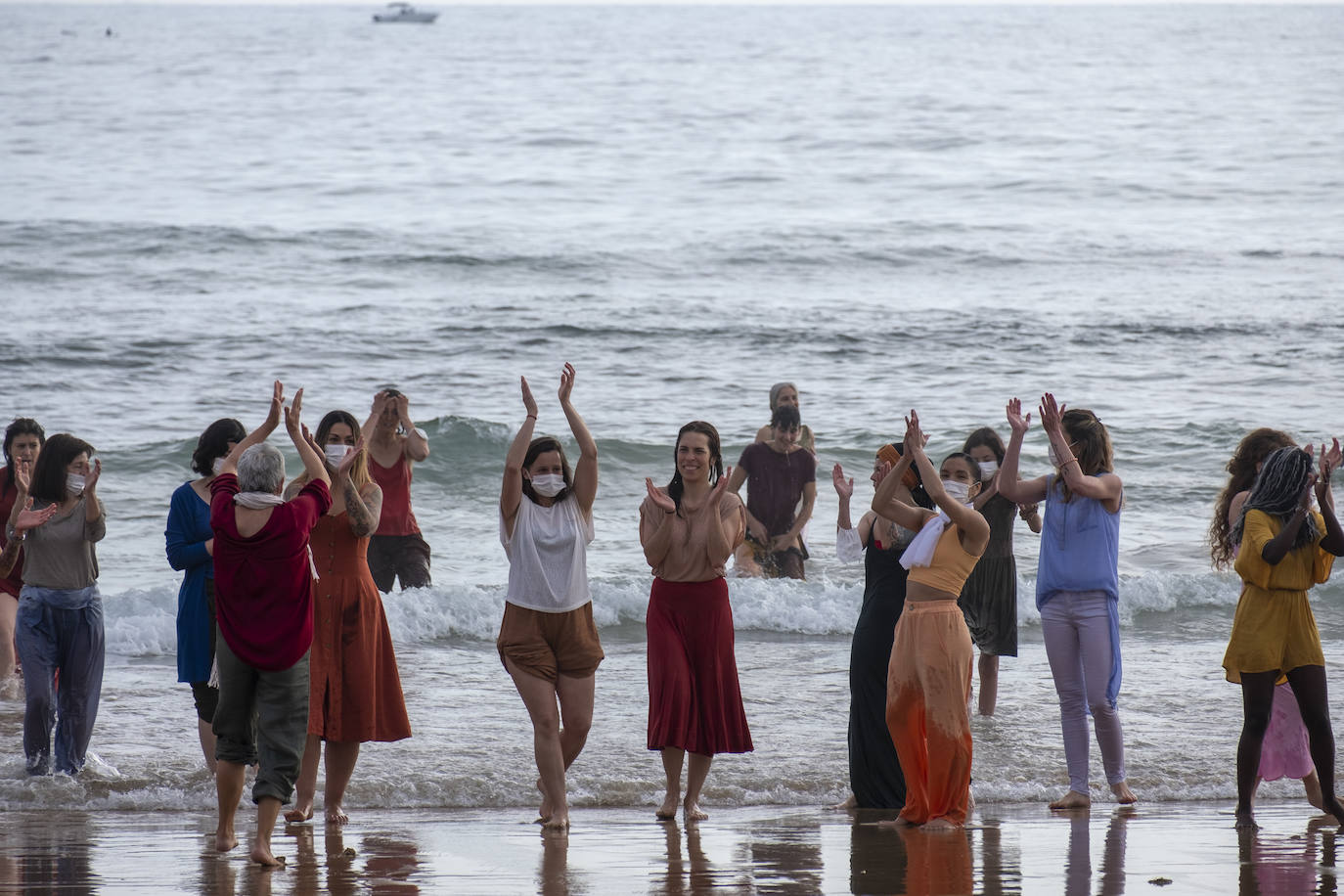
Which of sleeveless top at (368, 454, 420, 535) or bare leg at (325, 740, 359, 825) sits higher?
sleeveless top at (368, 454, 420, 535)

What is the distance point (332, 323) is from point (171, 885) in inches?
792

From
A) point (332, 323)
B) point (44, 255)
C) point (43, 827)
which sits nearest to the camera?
point (43, 827)

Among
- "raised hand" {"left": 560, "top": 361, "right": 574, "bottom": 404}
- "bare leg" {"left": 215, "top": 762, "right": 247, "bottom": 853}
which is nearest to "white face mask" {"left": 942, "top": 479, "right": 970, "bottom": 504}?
"raised hand" {"left": 560, "top": 361, "right": 574, "bottom": 404}

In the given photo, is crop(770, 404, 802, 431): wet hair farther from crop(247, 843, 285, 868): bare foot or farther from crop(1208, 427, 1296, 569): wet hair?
crop(247, 843, 285, 868): bare foot

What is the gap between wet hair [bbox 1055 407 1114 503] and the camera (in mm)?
6484

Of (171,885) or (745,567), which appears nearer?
(171,885)

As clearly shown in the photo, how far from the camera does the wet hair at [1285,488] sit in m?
5.90

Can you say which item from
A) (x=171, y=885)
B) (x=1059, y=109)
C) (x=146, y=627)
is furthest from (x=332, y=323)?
(x=1059, y=109)

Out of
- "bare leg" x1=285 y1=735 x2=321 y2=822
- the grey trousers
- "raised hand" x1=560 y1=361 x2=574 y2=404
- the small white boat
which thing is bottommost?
"bare leg" x1=285 y1=735 x2=321 y2=822

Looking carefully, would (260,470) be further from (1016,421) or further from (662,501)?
(1016,421)

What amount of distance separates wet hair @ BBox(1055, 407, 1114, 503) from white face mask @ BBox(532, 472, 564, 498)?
228cm

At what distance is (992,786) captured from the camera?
23.8 feet

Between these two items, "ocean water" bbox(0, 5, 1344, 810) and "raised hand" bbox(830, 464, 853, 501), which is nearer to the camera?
"raised hand" bbox(830, 464, 853, 501)

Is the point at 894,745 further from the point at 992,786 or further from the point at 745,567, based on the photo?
the point at 745,567
